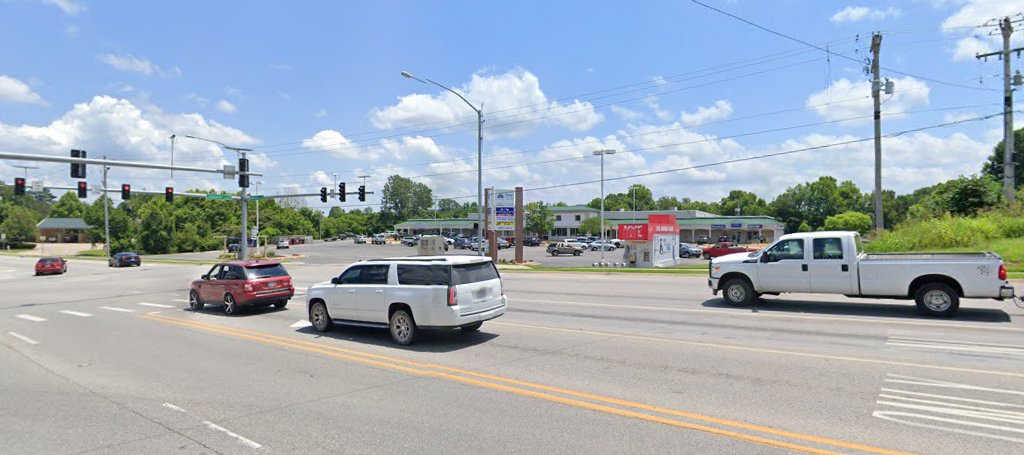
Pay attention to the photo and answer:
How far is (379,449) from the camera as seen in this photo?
5066 millimetres

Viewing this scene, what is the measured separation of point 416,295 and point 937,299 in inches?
441

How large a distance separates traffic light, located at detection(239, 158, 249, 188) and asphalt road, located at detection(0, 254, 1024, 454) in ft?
59.8

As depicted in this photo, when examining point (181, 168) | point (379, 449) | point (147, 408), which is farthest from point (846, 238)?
point (181, 168)

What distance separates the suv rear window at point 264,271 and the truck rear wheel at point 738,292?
41.1 ft

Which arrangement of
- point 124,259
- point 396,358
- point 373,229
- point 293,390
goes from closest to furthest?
point 293,390 → point 396,358 → point 124,259 → point 373,229

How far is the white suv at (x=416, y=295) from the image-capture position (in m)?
9.85

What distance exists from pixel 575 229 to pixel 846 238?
96.9 m

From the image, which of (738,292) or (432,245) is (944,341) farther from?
(432,245)

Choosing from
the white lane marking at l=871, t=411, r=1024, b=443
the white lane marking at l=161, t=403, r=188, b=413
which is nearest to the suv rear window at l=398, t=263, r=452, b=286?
the white lane marking at l=161, t=403, r=188, b=413

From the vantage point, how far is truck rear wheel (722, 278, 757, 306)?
1438 centimetres

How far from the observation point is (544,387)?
23.3 ft

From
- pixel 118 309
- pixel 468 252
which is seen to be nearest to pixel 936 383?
pixel 118 309

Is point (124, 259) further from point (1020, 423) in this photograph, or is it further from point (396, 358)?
point (1020, 423)

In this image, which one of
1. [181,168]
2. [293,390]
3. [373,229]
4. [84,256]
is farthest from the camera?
[373,229]
